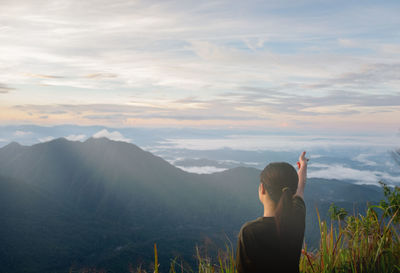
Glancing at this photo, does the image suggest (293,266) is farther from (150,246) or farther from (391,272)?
(150,246)

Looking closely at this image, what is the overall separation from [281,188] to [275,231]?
0.45 metres

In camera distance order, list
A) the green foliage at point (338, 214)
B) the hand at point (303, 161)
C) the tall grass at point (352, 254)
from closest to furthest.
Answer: the hand at point (303, 161)
the tall grass at point (352, 254)
the green foliage at point (338, 214)

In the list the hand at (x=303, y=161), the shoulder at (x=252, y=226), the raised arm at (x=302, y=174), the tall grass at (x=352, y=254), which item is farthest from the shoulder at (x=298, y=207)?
the tall grass at (x=352, y=254)

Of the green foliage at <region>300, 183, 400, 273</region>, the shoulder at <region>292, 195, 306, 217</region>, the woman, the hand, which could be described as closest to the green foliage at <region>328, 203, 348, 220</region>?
the green foliage at <region>300, 183, 400, 273</region>

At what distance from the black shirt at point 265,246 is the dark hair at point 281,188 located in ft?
0.25

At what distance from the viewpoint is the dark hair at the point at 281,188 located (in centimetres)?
343

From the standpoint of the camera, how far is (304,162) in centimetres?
492

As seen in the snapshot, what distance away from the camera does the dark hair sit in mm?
3428

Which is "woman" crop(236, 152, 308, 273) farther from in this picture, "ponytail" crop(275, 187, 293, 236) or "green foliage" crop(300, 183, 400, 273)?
"green foliage" crop(300, 183, 400, 273)

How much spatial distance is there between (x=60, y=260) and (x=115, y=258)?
30.8 meters

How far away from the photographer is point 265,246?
3.38 meters

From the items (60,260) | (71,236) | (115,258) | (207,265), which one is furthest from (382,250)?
(71,236)

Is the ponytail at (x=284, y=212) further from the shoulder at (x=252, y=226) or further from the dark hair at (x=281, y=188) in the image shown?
the shoulder at (x=252, y=226)

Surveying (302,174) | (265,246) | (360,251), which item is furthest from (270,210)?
(360,251)
